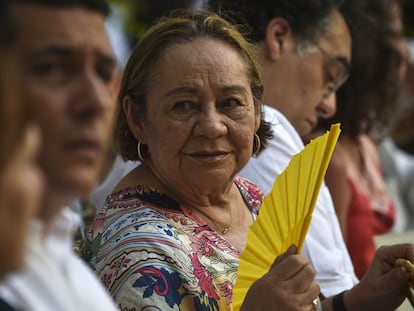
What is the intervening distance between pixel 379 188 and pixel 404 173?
53 cm

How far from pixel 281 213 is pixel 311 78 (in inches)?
47.6

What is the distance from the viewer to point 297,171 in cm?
218

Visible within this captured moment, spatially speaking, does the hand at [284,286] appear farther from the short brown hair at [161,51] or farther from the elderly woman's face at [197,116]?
the short brown hair at [161,51]

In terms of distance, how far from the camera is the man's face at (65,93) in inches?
52.3

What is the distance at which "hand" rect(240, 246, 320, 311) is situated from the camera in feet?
6.54

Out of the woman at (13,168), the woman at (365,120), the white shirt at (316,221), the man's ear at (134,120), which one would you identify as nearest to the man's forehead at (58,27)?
the woman at (13,168)

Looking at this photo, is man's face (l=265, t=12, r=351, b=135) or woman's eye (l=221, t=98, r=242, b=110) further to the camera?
man's face (l=265, t=12, r=351, b=135)

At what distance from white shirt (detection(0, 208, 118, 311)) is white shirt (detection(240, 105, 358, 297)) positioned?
1473 millimetres

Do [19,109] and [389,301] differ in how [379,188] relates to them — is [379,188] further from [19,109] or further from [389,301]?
[19,109]

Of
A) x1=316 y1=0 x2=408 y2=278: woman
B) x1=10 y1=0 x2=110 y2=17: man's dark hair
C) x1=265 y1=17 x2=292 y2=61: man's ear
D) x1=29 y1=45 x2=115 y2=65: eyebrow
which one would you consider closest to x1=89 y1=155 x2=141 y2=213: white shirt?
x1=265 y1=17 x2=292 y2=61: man's ear

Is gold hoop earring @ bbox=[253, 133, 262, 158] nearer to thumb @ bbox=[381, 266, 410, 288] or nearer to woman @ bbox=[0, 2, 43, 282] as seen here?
thumb @ bbox=[381, 266, 410, 288]

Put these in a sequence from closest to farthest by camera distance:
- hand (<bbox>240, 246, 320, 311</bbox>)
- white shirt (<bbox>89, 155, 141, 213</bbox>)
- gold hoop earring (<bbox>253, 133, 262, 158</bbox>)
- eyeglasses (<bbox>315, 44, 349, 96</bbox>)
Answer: hand (<bbox>240, 246, 320, 311</bbox>)
gold hoop earring (<bbox>253, 133, 262, 158</bbox>)
white shirt (<bbox>89, 155, 141, 213</bbox>)
eyeglasses (<bbox>315, 44, 349, 96</bbox>)

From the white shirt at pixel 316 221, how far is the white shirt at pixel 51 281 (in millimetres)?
1473

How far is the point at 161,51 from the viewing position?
7.85 feet
